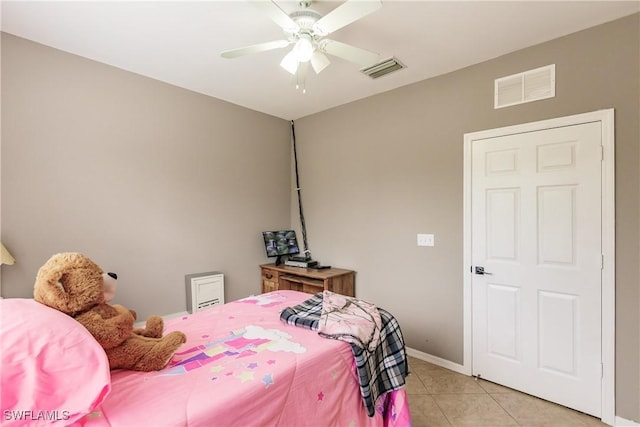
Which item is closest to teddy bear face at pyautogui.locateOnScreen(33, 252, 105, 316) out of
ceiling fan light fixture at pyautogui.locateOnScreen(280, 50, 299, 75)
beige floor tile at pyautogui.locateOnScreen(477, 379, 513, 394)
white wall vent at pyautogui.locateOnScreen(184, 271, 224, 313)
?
ceiling fan light fixture at pyautogui.locateOnScreen(280, 50, 299, 75)

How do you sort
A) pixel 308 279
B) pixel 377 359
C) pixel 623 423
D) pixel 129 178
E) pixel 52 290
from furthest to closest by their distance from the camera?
pixel 308 279 < pixel 129 178 < pixel 623 423 < pixel 377 359 < pixel 52 290

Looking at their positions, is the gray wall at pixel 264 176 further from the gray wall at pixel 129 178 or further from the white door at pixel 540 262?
the white door at pixel 540 262

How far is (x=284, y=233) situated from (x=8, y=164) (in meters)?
2.60

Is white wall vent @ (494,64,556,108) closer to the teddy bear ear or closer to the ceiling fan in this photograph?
the ceiling fan

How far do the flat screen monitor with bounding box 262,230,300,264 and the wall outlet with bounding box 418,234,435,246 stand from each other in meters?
1.66

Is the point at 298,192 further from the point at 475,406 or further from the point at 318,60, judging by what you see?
the point at 475,406

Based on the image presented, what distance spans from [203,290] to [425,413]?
2.27 metres

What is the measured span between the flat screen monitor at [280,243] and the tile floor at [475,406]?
199 centimetres

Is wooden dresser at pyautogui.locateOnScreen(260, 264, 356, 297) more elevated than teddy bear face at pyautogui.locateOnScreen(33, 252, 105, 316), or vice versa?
teddy bear face at pyautogui.locateOnScreen(33, 252, 105, 316)

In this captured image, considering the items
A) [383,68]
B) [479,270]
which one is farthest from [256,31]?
[479,270]

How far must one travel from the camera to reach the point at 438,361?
9.46 ft

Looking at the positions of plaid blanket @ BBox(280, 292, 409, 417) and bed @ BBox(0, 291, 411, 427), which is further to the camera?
plaid blanket @ BBox(280, 292, 409, 417)

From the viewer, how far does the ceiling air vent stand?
8.57 ft

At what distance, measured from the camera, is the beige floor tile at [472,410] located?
82.6 inches
